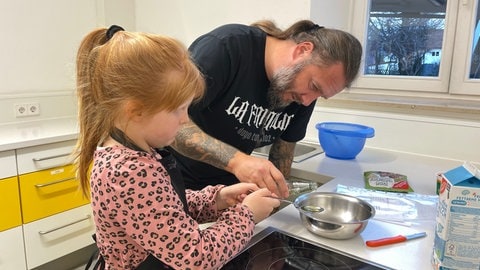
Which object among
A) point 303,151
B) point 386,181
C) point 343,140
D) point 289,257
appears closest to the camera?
point 289,257

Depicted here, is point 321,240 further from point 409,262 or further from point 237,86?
point 237,86

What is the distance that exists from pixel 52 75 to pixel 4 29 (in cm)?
36

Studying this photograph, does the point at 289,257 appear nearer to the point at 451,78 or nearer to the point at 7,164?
the point at 451,78

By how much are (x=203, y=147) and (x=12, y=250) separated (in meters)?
1.40

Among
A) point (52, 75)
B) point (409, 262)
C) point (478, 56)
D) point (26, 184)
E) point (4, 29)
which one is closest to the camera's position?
point (409, 262)

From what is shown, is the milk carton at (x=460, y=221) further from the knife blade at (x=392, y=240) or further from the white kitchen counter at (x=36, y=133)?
the white kitchen counter at (x=36, y=133)

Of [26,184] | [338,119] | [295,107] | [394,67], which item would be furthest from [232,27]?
[26,184]

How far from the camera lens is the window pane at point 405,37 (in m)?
1.85

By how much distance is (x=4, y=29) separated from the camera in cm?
213

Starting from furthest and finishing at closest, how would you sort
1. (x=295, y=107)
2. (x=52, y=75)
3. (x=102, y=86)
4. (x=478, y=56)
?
(x=52, y=75) → (x=478, y=56) → (x=295, y=107) → (x=102, y=86)

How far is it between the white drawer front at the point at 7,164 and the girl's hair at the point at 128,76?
1.32m

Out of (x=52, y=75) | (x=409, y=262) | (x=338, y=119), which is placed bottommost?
(x=409, y=262)

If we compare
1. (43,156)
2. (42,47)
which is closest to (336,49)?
(43,156)

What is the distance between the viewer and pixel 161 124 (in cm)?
70
